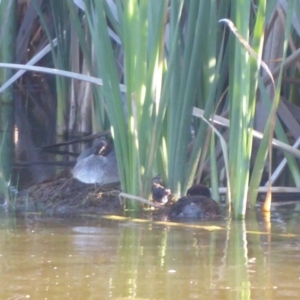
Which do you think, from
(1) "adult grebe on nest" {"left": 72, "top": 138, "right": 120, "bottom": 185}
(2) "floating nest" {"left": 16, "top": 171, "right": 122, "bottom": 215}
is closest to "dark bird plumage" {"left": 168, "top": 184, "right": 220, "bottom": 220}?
(2) "floating nest" {"left": 16, "top": 171, "right": 122, "bottom": 215}

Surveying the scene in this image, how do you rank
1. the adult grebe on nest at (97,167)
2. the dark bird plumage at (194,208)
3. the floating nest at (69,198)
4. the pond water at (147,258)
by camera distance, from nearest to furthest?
1. the pond water at (147,258)
2. the dark bird plumage at (194,208)
3. the floating nest at (69,198)
4. the adult grebe on nest at (97,167)

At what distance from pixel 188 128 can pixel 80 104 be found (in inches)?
102

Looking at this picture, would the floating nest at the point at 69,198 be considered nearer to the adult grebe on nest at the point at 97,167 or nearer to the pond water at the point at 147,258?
the adult grebe on nest at the point at 97,167

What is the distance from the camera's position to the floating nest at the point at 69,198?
3482 millimetres

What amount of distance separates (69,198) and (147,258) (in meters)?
1.30

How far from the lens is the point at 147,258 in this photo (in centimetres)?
247

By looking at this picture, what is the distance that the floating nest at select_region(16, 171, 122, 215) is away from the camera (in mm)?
3482

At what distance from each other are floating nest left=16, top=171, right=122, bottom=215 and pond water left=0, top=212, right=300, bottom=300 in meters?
0.23

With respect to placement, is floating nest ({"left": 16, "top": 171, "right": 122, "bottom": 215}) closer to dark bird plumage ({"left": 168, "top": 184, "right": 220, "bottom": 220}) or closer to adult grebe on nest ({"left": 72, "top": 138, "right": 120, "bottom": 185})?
adult grebe on nest ({"left": 72, "top": 138, "right": 120, "bottom": 185})

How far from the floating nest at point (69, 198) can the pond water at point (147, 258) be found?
0.23m

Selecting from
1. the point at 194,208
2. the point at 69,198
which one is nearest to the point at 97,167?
the point at 69,198

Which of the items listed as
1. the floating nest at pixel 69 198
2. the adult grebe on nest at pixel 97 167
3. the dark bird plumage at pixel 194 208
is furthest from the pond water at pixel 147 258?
the adult grebe on nest at pixel 97 167

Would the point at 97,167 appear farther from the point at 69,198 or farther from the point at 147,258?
the point at 147,258

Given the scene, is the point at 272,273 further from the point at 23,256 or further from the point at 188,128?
the point at 188,128
